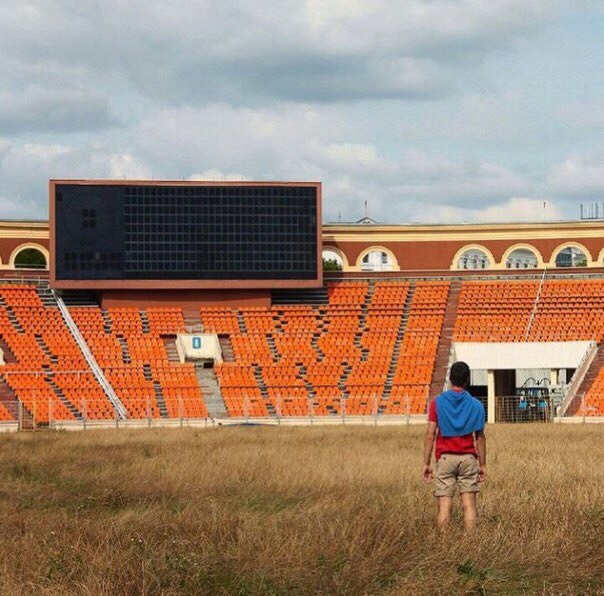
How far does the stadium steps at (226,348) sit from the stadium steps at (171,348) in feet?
6.90

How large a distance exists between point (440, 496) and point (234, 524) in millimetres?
2355

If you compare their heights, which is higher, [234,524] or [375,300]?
[375,300]

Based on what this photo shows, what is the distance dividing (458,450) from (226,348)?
1584 inches

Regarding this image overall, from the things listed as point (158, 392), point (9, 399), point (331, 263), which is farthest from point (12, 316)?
point (331, 263)

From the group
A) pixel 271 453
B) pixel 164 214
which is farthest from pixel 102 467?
pixel 164 214

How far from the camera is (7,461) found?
23.9 m

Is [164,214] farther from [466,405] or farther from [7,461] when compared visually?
[466,405]

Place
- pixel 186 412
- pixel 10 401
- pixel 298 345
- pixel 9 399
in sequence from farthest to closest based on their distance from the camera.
A: pixel 298 345, pixel 186 412, pixel 9 399, pixel 10 401

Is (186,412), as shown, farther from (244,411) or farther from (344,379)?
(344,379)

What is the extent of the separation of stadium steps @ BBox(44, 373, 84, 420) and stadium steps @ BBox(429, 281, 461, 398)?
1471cm

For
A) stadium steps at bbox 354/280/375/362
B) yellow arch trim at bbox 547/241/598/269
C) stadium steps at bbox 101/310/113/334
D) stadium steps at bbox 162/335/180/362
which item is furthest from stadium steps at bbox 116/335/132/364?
yellow arch trim at bbox 547/241/598/269

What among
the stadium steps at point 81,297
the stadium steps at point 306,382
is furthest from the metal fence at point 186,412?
the stadium steps at point 81,297

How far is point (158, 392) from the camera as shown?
47688mm

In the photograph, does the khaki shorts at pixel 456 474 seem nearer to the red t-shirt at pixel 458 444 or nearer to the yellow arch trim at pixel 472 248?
the red t-shirt at pixel 458 444
